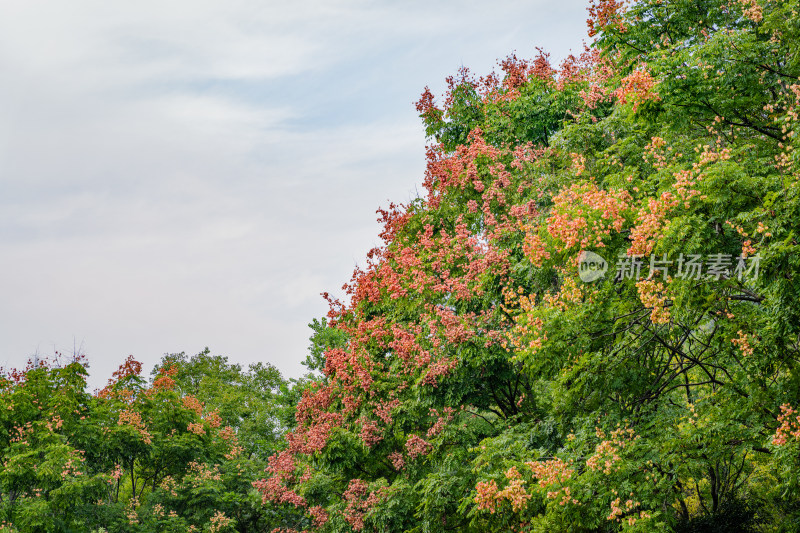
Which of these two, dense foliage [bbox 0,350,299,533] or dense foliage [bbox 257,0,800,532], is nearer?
dense foliage [bbox 257,0,800,532]

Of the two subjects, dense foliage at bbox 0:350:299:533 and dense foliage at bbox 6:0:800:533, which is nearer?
dense foliage at bbox 6:0:800:533

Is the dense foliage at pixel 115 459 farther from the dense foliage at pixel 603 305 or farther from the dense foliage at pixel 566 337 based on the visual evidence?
the dense foliage at pixel 603 305

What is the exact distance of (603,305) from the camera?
Result: 32.2 ft

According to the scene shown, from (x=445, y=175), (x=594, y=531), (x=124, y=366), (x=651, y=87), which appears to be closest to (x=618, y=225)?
(x=651, y=87)

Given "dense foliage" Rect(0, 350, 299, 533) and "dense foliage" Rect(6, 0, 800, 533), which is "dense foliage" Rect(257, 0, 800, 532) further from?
"dense foliage" Rect(0, 350, 299, 533)

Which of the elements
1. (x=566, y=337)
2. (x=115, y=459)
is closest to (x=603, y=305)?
(x=566, y=337)

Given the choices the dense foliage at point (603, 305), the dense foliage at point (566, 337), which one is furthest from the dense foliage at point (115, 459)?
the dense foliage at point (603, 305)

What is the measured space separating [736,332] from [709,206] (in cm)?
197

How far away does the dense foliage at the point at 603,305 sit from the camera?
827cm

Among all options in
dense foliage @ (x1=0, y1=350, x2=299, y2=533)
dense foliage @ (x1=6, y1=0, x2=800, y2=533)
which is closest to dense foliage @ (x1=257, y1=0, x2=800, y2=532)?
dense foliage @ (x1=6, y1=0, x2=800, y2=533)

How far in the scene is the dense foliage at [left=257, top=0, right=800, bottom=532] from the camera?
27.1ft

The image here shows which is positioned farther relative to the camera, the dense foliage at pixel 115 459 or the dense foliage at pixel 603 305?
the dense foliage at pixel 115 459

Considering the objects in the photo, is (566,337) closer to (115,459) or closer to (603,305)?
(603,305)

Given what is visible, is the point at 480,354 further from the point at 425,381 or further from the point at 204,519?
the point at 204,519
